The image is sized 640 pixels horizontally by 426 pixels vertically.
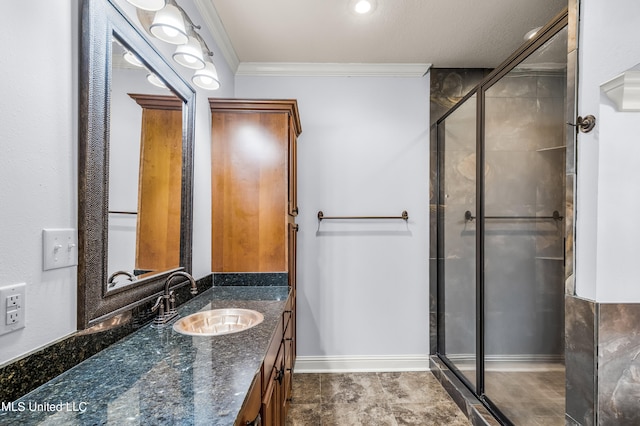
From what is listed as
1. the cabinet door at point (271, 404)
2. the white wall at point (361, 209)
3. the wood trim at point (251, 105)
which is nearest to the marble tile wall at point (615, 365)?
the cabinet door at point (271, 404)

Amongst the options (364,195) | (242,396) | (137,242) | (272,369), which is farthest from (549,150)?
(137,242)

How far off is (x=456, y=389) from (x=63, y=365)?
226 centimetres

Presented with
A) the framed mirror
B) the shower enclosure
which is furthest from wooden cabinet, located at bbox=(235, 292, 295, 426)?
the shower enclosure

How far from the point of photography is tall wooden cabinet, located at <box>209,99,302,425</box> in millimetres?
2049

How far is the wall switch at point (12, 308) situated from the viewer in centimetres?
71

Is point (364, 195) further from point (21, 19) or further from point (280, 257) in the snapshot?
point (21, 19)

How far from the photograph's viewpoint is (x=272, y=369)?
1.33 m

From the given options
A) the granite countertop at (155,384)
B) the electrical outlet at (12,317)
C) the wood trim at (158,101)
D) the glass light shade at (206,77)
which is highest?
the glass light shade at (206,77)

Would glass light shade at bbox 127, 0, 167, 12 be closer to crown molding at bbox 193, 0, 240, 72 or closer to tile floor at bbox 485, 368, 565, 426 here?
crown molding at bbox 193, 0, 240, 72

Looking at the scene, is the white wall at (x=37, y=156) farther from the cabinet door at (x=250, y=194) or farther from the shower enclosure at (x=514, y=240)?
the shower enclosure at (x=514, y=240)

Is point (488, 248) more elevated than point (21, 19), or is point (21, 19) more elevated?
point (21, 19)

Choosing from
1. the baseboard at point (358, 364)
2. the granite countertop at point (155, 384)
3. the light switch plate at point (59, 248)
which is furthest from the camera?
the baseboard at point (358, 364)

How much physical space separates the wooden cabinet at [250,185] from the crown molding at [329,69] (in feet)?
Result: 2.40

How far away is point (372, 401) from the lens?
215 cm
